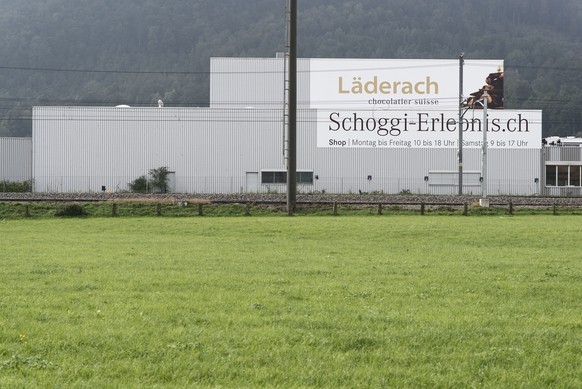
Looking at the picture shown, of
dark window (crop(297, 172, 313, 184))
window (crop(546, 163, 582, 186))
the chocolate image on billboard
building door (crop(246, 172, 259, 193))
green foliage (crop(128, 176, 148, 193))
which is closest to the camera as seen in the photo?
green foliage (crop(128, 176, 148, 193))

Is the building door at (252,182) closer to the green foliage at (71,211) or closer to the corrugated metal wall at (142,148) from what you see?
the corrugated metal wall at (142,148)

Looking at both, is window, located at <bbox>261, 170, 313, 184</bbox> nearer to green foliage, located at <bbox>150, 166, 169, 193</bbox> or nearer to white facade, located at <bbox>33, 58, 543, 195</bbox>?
white facade, located at <bbox>33, 58, 543, 195</bbox>

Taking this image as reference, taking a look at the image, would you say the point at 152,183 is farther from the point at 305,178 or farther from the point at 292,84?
the point at 292,84

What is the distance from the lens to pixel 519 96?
99438 mm

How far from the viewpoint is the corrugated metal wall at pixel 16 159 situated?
2371 inches

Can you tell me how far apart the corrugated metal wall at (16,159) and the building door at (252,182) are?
17.6 metres

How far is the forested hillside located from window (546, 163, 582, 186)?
39.0 meters

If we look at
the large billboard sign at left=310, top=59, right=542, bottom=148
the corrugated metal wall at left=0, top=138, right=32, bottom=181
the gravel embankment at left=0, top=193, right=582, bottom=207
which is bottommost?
the gravel embankment at left=0, top=193, right=582, bottom=207

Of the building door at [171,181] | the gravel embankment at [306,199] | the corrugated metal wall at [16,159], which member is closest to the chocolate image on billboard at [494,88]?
the gravel embankment at [306,199]

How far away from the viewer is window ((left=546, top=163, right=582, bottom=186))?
195 ft

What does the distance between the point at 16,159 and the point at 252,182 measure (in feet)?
63.0

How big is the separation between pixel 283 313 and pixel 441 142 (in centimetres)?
5120

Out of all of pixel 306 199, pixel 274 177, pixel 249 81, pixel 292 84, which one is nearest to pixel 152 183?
pixel 274 177

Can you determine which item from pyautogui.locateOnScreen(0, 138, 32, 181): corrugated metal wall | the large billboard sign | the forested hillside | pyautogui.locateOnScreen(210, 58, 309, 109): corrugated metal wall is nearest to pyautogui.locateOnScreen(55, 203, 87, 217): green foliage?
the large billboard sign
